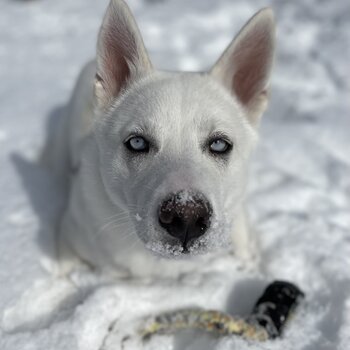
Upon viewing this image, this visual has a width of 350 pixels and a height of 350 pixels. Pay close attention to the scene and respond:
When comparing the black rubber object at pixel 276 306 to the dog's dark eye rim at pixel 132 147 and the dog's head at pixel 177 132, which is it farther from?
the dog's dark eye rim at pixel 132 147

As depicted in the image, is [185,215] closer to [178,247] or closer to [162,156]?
[178,247]

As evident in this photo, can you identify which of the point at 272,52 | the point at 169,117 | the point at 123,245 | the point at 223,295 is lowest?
the point at 223,295

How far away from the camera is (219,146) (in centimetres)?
260

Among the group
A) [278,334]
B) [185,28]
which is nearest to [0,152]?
[278,334]

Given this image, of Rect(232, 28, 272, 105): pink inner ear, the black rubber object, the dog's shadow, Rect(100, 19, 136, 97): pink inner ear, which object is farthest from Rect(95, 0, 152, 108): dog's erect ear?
the black rubber object

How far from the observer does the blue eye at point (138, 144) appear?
99.9 inches

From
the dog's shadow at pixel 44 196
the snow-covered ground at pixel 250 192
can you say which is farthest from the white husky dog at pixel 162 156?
the snow-covered ground at pixel 250 192

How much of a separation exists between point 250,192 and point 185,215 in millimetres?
1697

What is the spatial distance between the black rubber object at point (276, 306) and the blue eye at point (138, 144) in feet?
3.33

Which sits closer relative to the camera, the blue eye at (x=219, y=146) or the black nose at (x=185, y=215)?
the black nose at (x=185, y=215)

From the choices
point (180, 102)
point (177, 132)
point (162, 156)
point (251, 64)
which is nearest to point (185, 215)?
point (162, 156)

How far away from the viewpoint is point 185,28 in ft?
18.8

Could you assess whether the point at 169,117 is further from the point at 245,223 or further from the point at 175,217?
the point at 245,223

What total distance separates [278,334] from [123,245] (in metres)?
0.97
